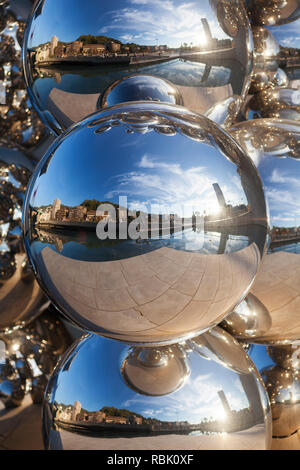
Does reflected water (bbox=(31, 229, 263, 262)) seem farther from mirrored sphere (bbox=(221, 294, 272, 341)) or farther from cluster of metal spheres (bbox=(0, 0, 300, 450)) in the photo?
mirrored sphere (bbox=(221, 294, 272, 341))

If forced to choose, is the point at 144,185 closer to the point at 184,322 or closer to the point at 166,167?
the point at 166,167

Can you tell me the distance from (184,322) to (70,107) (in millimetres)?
294

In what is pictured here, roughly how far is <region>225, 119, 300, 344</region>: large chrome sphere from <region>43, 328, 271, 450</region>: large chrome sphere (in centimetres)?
7

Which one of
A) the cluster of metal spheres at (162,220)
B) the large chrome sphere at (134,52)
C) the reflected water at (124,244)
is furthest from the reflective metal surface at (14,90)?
the reflected water at (124,244)

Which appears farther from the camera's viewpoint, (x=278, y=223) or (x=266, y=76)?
(x=266, y=76)

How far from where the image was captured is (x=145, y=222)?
36cm

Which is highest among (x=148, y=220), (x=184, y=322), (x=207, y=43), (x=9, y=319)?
(x=207, y=43)

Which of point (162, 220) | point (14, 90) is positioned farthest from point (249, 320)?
point (14, 90)

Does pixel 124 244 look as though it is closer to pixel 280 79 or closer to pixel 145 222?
pixel 145 222

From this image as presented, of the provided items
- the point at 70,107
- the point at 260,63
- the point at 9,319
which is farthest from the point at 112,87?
the point at 9,319

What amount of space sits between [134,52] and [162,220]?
213 millimetres

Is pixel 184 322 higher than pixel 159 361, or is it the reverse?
pixel 184 322

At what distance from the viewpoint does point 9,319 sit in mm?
768

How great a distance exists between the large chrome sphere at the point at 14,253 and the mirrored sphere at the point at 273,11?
0.42 metres
